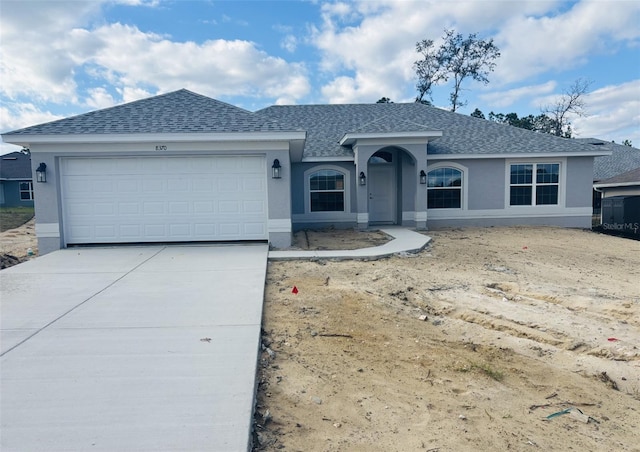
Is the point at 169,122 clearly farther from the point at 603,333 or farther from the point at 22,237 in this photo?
the point at 603,333

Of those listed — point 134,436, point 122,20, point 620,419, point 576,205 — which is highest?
point 122,20

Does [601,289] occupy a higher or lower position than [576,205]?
lower

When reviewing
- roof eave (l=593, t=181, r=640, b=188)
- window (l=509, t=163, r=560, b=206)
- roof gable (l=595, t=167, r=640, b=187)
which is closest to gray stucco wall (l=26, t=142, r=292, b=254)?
window (l=509, t=163, r=560, b=206)

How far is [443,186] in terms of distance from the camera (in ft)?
51.6

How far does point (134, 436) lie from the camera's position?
2.74m

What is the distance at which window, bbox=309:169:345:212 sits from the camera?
1576cm

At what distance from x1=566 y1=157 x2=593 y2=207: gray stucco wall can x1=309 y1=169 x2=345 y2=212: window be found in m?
8.95

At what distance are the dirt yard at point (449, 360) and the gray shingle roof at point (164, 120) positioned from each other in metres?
4.51

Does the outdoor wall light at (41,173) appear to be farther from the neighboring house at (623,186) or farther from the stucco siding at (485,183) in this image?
the neighboring house at (623,186)

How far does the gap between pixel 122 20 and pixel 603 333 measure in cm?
1393

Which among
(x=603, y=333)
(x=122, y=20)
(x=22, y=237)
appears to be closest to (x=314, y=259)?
(x=603, y=333)

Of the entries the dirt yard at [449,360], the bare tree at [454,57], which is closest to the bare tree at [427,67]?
the bare tree at [454,57]

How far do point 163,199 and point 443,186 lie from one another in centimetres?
1041

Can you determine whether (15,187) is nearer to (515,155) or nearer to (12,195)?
(12,195)
